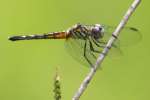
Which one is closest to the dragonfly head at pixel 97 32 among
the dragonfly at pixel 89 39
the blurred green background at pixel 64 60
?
the dragonfly at pixel 89 39

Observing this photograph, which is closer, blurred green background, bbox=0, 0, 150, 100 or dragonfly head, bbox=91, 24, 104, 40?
dragonfly head, bbox=91, 24, 104, 40

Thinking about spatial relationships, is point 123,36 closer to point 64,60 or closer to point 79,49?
point 79,49

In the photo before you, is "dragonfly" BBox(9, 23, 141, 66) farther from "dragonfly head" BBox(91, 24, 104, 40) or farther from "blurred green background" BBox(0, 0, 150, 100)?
"blurred green background" BBox(0, 0, 150, 100)

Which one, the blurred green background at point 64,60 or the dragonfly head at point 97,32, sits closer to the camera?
the dragonfly head at point 97,32

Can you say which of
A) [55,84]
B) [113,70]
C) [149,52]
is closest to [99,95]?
[113,70]

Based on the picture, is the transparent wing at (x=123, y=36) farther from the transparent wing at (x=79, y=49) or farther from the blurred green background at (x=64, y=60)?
Result: the blurred green background at (x=64, y=60)

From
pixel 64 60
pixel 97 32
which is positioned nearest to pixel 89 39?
pixel 97 32

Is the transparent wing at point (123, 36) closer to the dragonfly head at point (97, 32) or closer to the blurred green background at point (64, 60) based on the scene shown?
the dragonfly head at point (97, 32)

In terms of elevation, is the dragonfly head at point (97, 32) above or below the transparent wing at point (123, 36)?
above

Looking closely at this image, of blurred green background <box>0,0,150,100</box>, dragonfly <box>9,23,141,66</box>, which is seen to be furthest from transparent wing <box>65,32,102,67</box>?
blurred green background <box>0,0,150,100</box>
